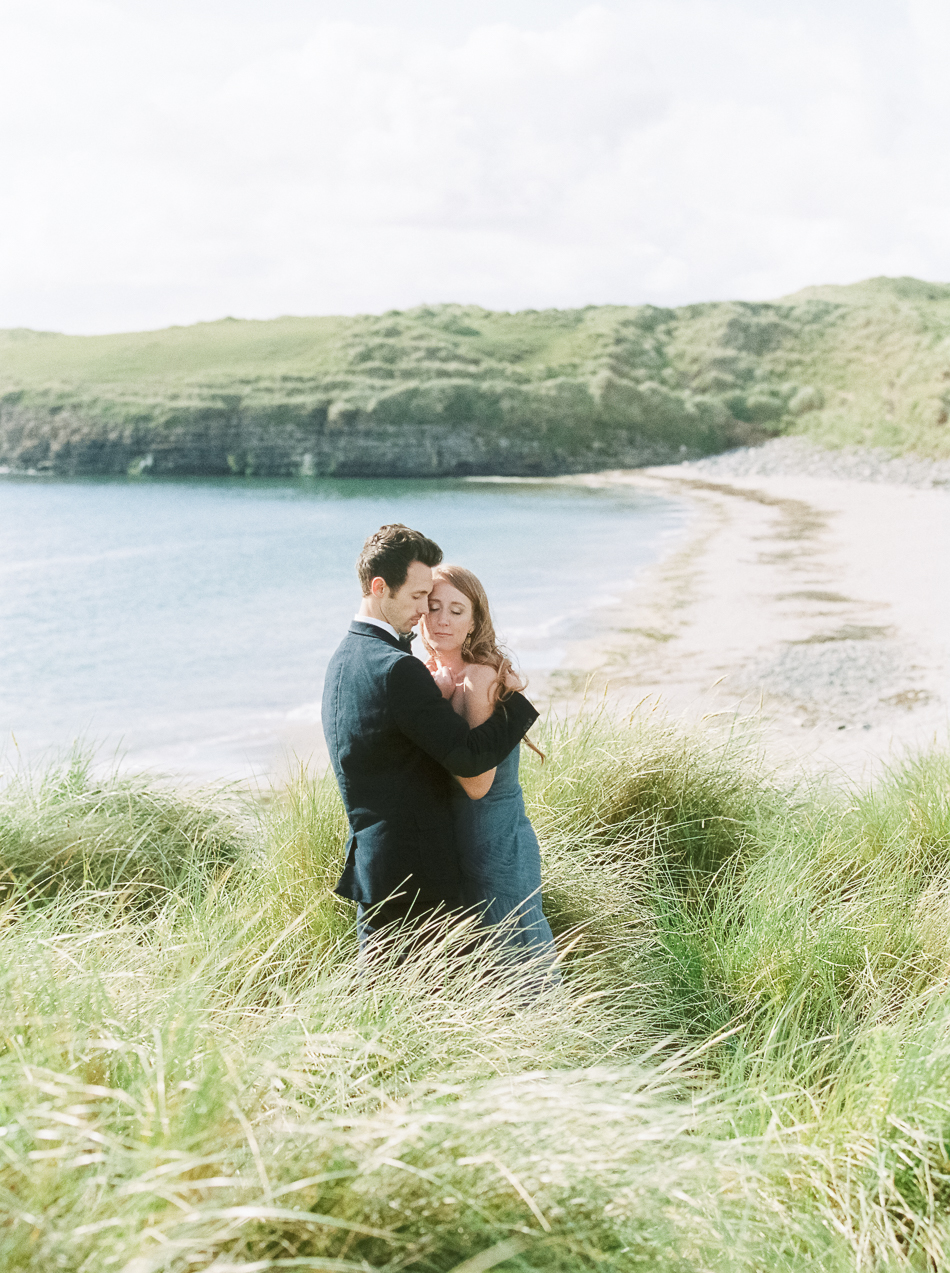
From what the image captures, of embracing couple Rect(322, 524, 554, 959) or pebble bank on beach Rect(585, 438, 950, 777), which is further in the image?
pebble bank on beach Rect(585, 438, 950, 777)

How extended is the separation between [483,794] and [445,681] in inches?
14.7

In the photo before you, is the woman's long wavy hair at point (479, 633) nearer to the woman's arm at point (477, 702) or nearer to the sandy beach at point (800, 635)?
the woman's arm at point (477, 702)

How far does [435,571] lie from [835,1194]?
1927 millimetres

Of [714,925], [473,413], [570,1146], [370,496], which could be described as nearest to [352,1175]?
[570,1146]

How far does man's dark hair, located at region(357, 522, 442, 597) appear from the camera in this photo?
286 centimetres

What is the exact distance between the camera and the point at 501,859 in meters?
3.15

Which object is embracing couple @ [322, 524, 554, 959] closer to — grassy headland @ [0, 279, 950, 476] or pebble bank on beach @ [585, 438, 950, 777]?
pebble bank on beach @ [585, 438, 950, 777]

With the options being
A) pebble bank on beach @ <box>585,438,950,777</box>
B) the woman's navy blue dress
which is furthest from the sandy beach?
the woman's navy blue dress

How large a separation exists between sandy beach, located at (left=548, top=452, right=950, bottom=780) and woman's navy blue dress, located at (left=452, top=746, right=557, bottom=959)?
1.65m

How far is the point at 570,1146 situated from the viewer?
1718 mm

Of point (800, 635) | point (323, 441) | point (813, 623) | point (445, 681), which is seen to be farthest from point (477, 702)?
point (323, 441)

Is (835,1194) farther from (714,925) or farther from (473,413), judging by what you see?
(473,413)

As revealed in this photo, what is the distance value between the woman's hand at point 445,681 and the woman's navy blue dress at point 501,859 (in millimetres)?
282

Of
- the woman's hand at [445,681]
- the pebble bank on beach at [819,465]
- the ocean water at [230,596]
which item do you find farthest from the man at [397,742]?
the pebble bank on beach at [819,465]
